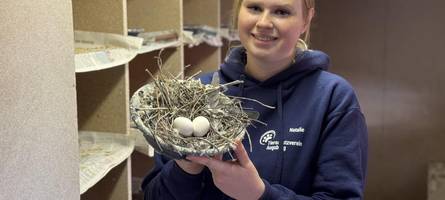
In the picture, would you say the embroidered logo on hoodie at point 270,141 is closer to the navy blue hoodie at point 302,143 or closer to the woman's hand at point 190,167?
the navy blue hoodie at point 302,143

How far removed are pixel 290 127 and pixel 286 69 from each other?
136 millimetres

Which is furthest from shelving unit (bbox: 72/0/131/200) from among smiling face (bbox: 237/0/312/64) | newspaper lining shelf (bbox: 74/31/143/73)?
smiling face (bbox: 237/0/312/64)

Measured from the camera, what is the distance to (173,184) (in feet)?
3.50

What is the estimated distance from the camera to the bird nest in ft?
2.85

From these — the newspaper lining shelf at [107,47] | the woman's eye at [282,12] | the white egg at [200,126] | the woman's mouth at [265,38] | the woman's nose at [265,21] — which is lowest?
the white egg at [200,126]

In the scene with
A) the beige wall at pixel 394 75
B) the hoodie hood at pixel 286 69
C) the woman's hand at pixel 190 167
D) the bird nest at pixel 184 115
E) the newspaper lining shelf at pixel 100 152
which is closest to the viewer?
the bird nest at pixel 184 115

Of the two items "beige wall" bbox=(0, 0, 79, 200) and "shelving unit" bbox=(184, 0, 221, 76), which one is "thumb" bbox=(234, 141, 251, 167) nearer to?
"beige wall" bbox=(0, 0, 79, 200)

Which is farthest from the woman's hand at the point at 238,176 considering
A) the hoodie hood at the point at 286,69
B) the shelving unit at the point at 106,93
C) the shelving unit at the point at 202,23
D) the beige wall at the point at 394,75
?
the beige wall at the point at 394,75

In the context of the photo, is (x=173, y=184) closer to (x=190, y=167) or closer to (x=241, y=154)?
(x=190, y=167)

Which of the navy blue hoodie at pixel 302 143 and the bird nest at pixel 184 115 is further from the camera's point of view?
the navy blue hoodie at pixel 302 143

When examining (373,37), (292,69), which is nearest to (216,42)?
(373,37)

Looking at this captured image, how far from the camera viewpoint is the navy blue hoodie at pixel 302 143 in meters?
1.06

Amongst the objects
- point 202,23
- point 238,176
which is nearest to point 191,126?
point 238,176

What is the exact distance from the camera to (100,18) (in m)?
1.67
